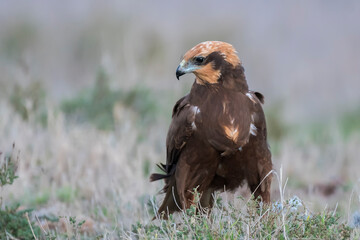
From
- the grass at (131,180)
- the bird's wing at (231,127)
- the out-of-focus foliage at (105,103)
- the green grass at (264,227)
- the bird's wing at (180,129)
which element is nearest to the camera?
the green grass at (264,227)

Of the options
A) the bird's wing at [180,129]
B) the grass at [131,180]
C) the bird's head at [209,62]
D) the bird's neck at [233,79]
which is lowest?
the grass at [131,180]

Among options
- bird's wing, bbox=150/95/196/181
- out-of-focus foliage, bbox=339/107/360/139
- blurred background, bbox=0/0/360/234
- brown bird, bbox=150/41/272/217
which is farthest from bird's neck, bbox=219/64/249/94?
out-of-focus foliage, bbox=339/107/360/139

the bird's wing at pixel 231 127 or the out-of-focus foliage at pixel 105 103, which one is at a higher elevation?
the bird's wing at pixel 231 127

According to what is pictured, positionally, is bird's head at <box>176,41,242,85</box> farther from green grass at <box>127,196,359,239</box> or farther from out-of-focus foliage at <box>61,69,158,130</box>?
out-of-focus foliage at <box>61,69,158,130</box>

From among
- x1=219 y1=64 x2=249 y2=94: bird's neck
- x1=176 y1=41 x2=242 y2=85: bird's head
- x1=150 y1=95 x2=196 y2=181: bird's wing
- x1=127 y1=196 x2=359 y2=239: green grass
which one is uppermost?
x1=176 y1=41 x2=242 y2=85: bird's head

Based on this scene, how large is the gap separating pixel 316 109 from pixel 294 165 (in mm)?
5471

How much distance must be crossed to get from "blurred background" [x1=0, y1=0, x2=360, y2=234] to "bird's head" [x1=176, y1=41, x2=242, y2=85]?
831mm

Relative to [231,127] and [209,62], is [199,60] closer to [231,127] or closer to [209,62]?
[209,62]

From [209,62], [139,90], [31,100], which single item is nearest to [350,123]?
[139,90]

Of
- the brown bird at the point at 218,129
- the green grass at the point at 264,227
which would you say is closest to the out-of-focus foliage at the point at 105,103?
the brown bird at the point at 218,129

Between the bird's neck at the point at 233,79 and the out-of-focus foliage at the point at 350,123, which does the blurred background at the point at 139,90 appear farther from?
the bird's neck at the point at 233,79

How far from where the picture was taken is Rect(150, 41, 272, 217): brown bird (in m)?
5.15

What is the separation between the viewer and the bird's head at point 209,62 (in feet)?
16.9

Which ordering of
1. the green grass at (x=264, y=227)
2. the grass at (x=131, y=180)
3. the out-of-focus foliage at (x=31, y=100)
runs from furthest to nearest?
the out-of-focus foliage at (x=31, y=100), the grass at (x=131, y=180), the green grass at (x=264, y=227)
